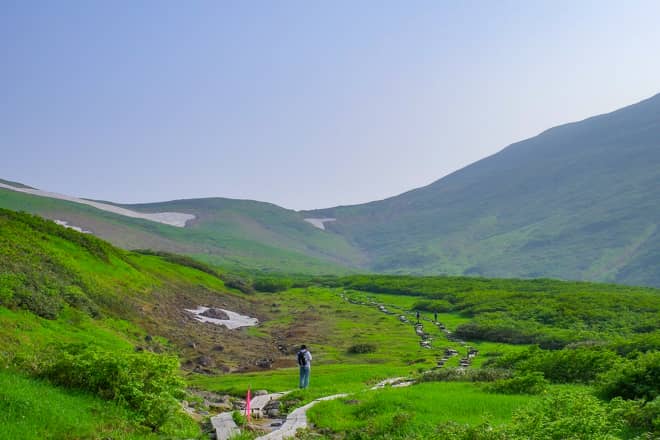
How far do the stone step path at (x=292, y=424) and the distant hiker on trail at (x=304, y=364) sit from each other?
4143 mm

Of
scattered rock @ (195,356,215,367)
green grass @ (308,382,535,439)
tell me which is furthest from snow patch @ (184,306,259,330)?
green grass @ (308,382,535,439)

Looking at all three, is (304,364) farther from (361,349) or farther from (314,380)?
(361,349)

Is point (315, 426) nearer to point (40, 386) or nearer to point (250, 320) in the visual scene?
point (40, 386)

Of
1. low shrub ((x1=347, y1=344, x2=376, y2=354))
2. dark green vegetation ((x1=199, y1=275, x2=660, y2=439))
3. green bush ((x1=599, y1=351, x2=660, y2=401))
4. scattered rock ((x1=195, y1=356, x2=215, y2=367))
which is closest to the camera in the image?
dark green vegetation ((x1=199, y1=275, x2=660, y2=439))

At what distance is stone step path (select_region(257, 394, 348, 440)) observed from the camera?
2023 centimetres

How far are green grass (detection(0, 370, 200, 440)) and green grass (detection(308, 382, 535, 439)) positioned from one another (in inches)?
241

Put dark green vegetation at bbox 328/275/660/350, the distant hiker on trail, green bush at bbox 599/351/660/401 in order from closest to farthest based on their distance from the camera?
1. green bush at bbox 599/351/660/401
2. the distant hiker on trail
3. dark green vegetation at bbox 328/275/660/350

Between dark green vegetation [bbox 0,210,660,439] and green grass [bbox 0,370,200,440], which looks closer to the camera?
green grass [bbox 0,370,200,440]

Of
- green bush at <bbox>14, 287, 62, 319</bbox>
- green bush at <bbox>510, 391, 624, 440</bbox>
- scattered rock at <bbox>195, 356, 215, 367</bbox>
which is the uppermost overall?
green bush at <bbox>14, 287, 62, 319</bbox>

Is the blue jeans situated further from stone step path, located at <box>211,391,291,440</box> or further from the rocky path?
stone step path, located at <box>211,391,291,440</box>

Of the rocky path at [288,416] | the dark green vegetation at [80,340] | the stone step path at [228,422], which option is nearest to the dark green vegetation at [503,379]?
the rocky path at [288,416]

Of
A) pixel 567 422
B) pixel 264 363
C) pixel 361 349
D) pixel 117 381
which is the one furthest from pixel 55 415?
pixel 361 349

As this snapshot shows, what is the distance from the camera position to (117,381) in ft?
64.8

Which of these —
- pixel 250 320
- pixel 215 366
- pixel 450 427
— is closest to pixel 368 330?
pixel 250 320
